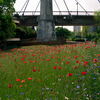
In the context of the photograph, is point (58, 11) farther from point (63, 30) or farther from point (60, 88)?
point (60, 88)

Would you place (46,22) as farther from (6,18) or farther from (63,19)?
(6,18)

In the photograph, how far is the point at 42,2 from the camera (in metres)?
40.3

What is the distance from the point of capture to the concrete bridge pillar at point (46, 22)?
40.3 meters

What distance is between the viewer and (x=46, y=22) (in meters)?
41.1

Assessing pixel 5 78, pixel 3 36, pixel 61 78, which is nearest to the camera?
pixel 61 78

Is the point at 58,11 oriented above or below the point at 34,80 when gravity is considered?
above

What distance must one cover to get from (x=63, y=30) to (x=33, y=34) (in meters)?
29.5

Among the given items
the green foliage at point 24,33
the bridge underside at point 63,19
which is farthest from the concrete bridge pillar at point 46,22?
the bridge underside at point 63,19

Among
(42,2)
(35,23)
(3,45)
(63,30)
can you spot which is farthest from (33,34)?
(63,30)

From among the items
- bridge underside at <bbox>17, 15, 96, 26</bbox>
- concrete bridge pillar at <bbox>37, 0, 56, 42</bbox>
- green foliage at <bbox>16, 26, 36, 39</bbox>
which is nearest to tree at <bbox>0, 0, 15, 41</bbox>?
green foliage at <bbox>16, 26, 36, 39</bbox>

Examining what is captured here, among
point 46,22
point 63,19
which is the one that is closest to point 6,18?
point 46,22

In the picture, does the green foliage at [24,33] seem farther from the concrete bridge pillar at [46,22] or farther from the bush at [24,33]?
the concrete bridge pillar at [46,22]

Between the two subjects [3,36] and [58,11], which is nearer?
[3,36]

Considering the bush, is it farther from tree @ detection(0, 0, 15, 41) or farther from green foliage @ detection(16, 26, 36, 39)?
tree @ detection(0, 0, 15, 41)
